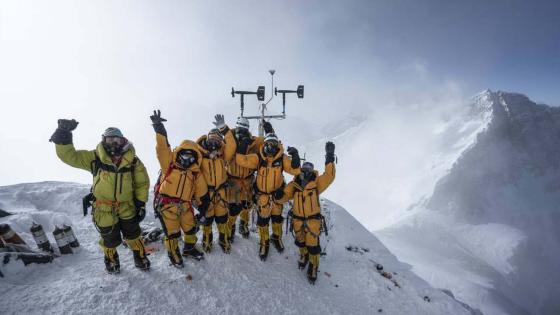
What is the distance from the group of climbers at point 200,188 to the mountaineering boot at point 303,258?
0.02m

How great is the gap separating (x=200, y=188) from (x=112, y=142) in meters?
1.96

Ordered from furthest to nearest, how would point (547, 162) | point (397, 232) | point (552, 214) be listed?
1. point (547, 162)
2. point (552, 214)
3. point (397, 232)

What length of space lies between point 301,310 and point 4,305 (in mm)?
4859

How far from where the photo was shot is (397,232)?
8356cm

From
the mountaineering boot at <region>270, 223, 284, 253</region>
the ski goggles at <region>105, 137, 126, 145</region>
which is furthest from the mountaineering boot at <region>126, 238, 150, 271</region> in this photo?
the mountaineering boot at <region>270, 223, 284, 253</region>

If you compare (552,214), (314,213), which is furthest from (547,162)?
(314,213)

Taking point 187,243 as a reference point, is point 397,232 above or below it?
below

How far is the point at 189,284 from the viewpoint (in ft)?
17.8

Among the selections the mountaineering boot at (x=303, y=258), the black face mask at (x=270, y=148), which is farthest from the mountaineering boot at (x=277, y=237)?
the black face mask at (x=270, y=148)

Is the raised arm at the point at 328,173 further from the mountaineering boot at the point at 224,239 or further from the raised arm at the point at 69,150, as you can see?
the raised arm at the point at 69,150

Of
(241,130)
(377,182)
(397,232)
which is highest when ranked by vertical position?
(241,130)

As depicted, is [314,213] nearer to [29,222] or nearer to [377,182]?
[29,222]

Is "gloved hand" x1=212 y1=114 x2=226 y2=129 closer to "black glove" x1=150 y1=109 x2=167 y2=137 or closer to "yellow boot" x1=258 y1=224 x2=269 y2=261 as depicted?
"black glove" x1=150 y1=109 x2=167 y2=137

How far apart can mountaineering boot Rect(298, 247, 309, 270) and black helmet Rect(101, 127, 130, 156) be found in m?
4.89
